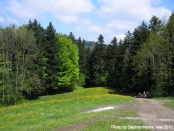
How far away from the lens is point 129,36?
71.5m

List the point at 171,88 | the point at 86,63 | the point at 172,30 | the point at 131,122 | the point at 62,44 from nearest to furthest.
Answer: the point at 131,122, the point at 172,30, the point at 171,88, the point at 62,44, the point at 86,63

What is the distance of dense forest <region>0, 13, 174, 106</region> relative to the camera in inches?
1503

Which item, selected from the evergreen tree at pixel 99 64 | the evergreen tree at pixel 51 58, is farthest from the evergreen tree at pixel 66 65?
the evergreen tree at pixel 99 64

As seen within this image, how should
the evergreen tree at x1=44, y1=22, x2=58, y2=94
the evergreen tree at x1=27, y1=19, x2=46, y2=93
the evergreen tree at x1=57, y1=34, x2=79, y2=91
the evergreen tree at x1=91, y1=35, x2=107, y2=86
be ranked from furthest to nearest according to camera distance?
the evergreen tree at x1=91, y1=35, x2=107, y2=86, the evergreen tree at x1=57, y1=34, x2=79, y2=91, the evergreen tree at x1=44, y1=22, x2=58, y2=94, the evergreen tree at x1=27, y1=19, x2=46, y2=93

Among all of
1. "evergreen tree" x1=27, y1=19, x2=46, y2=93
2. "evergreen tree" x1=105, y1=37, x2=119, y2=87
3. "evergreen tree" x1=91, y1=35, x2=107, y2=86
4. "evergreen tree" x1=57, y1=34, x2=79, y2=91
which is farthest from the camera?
"evergreen tree" x1=91, y1=35, x2=107, y2=86

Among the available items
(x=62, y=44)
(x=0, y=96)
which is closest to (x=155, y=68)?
(x=0, y=96)

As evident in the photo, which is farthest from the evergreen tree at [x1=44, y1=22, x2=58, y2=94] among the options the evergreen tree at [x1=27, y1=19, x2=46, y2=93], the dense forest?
the evergreen tree at [x1=27, y1=19, x2=46, y2=93]

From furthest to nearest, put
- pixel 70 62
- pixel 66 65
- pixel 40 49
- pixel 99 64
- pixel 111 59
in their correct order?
1. pixel 99 64
2. pixel 111 59
3. pixel 70 62
4. pixel 66 65
5. pixel 40 49

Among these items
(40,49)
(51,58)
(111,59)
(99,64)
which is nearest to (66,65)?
(51,58)

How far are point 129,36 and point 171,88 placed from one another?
3525 cm

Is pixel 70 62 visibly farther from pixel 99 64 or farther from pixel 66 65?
pixel 99 64

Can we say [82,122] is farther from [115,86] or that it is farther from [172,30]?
[115,86]

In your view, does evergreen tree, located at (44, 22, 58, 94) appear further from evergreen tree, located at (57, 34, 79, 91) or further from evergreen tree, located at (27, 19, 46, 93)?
evergreen tree, located at (57, 34, 79, 91)

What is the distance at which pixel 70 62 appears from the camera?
209 ft
